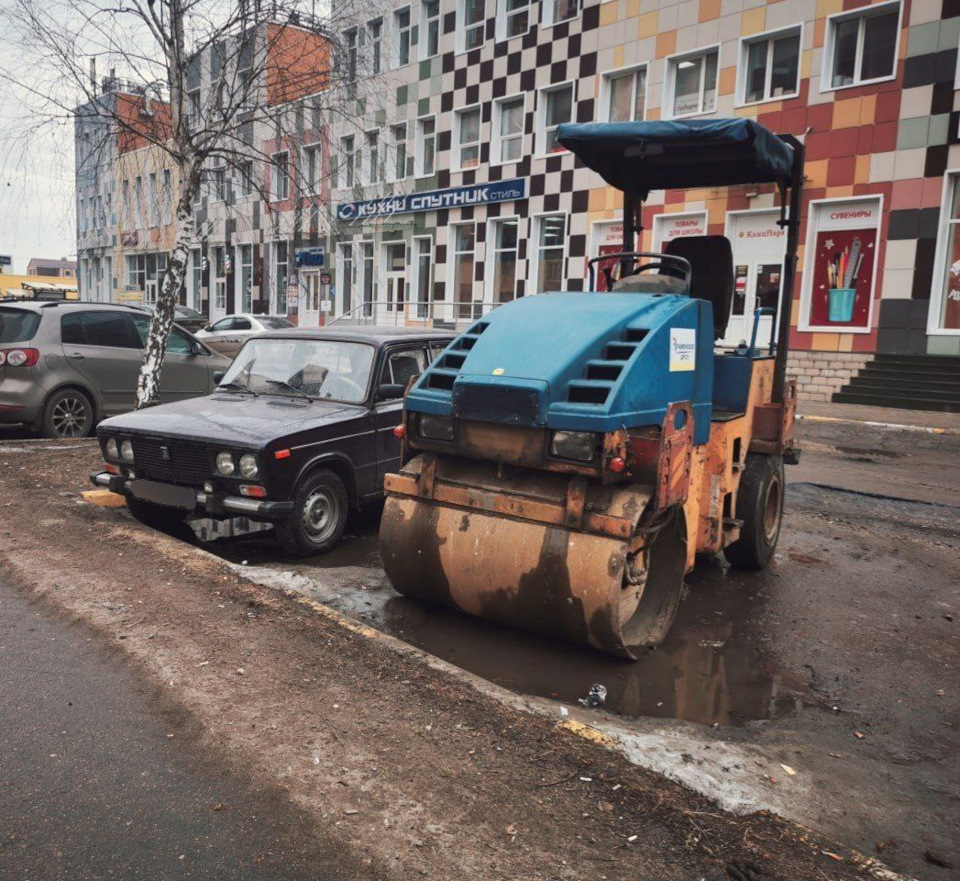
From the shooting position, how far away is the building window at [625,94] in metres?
21.8

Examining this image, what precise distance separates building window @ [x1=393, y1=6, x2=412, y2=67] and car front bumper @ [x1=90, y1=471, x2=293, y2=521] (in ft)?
83.5

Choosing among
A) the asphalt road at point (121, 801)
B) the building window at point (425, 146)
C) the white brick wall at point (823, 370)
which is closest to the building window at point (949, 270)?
the white brick wall at point (823, 370)

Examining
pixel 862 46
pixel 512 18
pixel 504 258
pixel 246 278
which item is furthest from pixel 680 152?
pixel 246 278

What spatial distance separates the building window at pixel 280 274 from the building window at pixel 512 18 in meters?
12.9

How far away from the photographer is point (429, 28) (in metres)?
27.4

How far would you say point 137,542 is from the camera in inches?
242

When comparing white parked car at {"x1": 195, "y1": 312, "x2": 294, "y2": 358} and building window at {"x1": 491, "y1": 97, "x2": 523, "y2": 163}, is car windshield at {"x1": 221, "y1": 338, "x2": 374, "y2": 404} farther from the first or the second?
building window at {"x1": 491, "y1": 97, "x2": 523, "y2": 163}

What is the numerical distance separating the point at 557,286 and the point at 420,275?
6.30 meters

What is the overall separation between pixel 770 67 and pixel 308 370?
16.4 metres

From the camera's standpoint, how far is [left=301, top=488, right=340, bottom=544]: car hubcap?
6188mm

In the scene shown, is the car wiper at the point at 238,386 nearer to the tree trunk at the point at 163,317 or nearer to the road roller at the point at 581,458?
the road roller at the point at 581,458

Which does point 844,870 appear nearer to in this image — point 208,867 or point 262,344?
point 208,867

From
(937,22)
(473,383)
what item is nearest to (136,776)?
(473,383)

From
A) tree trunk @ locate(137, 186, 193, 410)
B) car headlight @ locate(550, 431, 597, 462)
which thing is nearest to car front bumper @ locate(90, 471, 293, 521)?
car headlight @ locate(550, 431, 597, 462)
